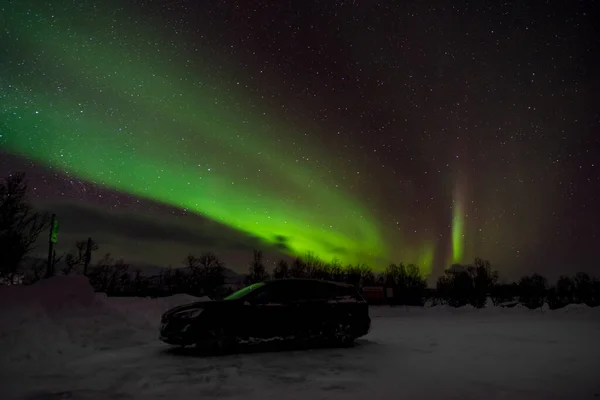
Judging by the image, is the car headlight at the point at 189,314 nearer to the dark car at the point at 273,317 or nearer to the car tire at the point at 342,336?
the dark car at the point at 273,317

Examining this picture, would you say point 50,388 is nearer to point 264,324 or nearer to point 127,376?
point 127,376

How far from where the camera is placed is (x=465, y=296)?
56594mm

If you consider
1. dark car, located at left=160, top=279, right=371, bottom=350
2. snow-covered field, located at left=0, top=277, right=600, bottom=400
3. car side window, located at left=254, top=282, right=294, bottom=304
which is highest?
car side window, located at left=254, top=282, right=294, bottom=304

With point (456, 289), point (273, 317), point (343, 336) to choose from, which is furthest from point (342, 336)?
point (456, 289)

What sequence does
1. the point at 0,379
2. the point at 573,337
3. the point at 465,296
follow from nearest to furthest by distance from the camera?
the point at 0,379, the point at 573,337, the point at 465,296

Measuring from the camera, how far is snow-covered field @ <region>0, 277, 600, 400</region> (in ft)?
19.0

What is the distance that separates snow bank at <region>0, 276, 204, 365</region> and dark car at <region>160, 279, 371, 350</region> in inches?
81.9

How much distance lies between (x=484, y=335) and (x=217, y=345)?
8433mm

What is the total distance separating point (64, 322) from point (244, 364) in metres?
4.85

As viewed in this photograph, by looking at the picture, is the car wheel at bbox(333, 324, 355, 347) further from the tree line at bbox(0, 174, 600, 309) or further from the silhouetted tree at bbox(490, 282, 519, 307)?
the silhouetted tree at bbox(490, 282, 519, 307)

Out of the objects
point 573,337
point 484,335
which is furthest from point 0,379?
point 573,337

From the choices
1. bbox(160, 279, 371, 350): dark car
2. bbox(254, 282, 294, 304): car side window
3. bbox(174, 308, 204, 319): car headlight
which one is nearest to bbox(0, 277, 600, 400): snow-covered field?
bbox(160, 279, 371, 350): dark car

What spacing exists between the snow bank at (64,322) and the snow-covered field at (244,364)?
0.03m

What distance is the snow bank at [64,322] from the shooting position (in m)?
8.04
